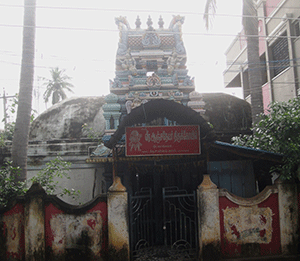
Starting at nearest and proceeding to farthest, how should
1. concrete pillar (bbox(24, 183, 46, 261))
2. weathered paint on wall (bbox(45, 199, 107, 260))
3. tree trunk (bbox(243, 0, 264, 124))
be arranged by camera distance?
concrete pillar (bbox(24, 183, 46, 261)) < weathered paint on wall (bbox(45, 199, 107, 260)) < tree trunk (bbox(243, 0, 264, 124))

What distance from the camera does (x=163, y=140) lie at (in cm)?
767

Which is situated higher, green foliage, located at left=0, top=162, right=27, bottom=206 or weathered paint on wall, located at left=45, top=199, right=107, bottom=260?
green foliage, located at left=0, top=162, right=27, bottom=206

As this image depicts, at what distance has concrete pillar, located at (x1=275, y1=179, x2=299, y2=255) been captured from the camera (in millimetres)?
6688

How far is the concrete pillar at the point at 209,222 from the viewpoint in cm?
648

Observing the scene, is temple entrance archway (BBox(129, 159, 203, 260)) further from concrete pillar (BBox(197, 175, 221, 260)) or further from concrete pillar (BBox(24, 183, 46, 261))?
concrete pillar (BBox(24, 183, 46, 261))

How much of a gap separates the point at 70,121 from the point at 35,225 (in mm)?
7645

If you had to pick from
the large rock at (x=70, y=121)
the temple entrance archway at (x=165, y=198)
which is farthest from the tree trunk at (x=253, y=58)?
the large rock at (x=70, y=121)

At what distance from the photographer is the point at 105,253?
6.45 meters

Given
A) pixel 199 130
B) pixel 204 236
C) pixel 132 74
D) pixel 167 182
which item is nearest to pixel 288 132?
pixel 199 130

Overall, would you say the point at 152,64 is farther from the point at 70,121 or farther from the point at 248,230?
the point at 248,230

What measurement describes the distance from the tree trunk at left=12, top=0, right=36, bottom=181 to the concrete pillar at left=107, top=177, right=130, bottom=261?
303cm

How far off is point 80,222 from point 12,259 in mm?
1745

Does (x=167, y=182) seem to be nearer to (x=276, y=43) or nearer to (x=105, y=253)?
(x=105, y=253)

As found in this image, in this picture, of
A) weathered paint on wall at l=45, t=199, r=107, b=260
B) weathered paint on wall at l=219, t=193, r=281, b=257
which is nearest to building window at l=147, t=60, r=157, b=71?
weathered paint on wall at l=219, t=193, r=281, b=257
